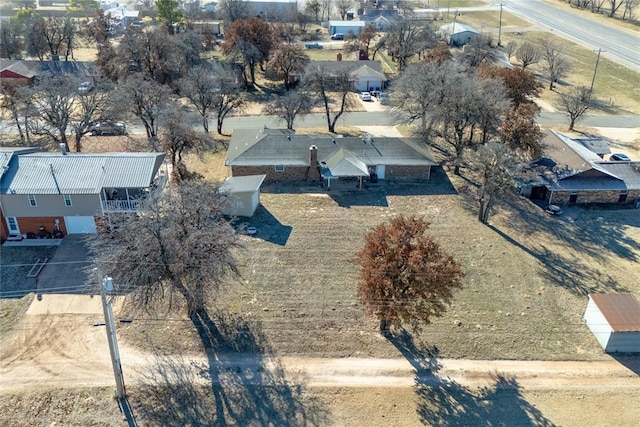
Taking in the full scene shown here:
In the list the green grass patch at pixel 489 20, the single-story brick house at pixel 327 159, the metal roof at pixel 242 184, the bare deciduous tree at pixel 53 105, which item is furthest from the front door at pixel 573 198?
the green grass patch at pixel 489 20

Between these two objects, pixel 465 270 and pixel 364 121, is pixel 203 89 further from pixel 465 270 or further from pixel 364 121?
pixel 465 270

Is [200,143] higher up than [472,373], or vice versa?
[200,143]

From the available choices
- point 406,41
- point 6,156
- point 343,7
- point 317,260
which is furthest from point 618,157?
point 343,7

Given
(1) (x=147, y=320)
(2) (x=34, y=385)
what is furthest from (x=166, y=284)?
(2) (x=34, y=385)

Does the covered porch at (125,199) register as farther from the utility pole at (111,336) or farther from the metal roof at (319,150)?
the utility pole at (111,336)

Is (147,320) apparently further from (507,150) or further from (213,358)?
(507,150)

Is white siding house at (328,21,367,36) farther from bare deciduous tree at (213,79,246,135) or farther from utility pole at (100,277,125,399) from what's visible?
utility pole at (100,277,125,399)

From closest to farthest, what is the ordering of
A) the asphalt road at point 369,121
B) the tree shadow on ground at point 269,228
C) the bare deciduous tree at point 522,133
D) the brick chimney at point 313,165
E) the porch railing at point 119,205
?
the porch railing at point 119,205, the tree shadow on ground at point 269,228, the bare deciduous tree at point 522,133, the brick chimney at point 313,165, the asphalt road at point 369,121
